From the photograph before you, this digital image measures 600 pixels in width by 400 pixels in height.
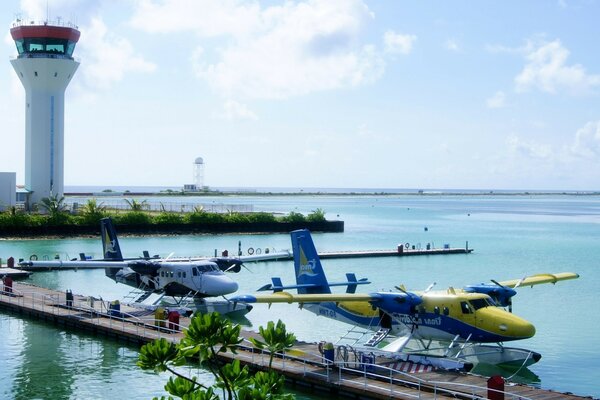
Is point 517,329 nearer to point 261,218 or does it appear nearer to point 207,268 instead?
point 207,268

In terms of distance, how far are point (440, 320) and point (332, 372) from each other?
16.0ft

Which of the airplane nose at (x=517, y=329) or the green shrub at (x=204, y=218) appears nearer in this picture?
the airplane nose at (x=517, y=329)

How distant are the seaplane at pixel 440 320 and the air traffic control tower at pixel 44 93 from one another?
70.0 m

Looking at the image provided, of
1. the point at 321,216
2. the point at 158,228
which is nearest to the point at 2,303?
the point at 158,228

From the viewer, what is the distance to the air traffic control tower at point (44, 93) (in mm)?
93125

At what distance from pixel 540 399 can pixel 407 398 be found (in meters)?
3.89

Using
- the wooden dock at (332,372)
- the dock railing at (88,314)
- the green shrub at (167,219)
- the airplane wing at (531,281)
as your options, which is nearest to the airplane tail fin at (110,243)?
the dock railing at (88,314)

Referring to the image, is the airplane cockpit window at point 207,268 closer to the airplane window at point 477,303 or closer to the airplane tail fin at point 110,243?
the airplane tail fin at point 110,243

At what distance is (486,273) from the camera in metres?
67.1

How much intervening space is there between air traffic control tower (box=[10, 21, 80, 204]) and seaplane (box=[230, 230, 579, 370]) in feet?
230

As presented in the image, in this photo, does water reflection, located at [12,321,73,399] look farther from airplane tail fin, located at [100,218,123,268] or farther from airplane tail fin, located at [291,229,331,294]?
airplane tail fin, located at [291,229,331,294]

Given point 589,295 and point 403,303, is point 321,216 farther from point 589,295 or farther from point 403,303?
point 403,303

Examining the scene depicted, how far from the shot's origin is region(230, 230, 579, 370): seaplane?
93.1 feet

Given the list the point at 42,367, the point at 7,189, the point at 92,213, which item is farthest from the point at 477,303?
the point at 7,189
